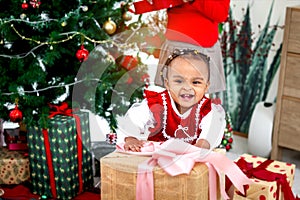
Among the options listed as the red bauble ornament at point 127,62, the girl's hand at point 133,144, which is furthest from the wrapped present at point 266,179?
the red bauble ornament at point 127,62

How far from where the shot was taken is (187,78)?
164cm

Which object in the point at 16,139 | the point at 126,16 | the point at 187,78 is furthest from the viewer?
the point at 16,139

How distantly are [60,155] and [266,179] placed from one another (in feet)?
2.94

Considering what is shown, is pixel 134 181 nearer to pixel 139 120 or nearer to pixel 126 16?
pixel 139 120

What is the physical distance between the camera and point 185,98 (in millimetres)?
1685

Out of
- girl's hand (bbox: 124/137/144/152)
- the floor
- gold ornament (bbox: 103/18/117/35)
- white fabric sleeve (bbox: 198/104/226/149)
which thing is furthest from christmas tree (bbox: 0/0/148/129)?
the floor

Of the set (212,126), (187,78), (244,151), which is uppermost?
(187,78)

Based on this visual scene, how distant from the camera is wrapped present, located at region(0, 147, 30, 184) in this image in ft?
8.36

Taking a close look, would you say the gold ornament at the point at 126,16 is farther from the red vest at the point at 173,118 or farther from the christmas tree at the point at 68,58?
the red vest at the point at 173,118

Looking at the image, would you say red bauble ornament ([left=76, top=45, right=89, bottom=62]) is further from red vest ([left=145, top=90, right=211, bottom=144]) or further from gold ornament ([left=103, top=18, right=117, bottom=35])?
red vest ([left=145, top=90, right=211, bottom=144])

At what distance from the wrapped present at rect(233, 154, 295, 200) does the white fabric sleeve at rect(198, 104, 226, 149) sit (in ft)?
1.46

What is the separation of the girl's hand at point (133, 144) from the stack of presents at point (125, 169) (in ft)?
0.07

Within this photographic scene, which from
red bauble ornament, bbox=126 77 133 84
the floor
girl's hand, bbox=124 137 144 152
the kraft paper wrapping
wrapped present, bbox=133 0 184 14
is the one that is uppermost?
wrapped present, bbox=133 0 184 14

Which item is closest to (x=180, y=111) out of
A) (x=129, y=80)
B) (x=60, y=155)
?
(x=129, y=80)
